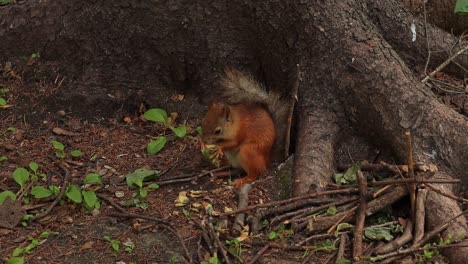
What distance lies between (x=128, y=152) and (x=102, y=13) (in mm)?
1126

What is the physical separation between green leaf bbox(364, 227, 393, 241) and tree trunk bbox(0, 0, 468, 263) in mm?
349

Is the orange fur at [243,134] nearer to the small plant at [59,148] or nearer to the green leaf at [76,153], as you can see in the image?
the green leaf at [76,153]

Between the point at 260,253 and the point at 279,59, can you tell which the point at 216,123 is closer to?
the point at 279,59

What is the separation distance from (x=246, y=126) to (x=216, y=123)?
219 mm

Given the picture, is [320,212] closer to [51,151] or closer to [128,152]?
[128,152]

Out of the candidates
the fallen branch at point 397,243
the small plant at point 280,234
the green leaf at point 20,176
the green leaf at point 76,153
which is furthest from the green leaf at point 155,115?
the fallen branch at point 397,243

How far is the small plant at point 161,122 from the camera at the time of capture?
462cm

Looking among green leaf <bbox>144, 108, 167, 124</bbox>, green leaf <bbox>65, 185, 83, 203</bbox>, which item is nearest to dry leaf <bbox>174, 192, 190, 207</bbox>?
green leaf <bbox>65, 185, 83, 203</bbox>

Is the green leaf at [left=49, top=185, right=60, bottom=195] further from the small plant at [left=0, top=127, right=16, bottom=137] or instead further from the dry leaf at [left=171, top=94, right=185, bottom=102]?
the dry leaf at [left=171, top=94, right=185, bottom=102]

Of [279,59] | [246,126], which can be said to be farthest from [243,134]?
[279,59]

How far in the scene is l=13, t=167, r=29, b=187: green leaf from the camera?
4.04 meters

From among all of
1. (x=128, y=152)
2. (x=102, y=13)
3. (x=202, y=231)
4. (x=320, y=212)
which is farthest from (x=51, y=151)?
(x=320, y=212)

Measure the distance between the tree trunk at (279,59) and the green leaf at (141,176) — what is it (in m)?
0.83

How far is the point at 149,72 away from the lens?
16.8 ft
